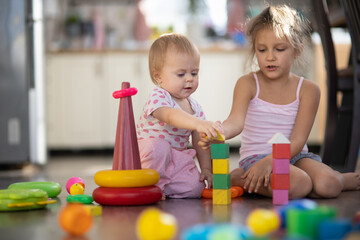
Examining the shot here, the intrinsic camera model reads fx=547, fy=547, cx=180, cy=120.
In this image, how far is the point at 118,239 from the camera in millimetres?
1055

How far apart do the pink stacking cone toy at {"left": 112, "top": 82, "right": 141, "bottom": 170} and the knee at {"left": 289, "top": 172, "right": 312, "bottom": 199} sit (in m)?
0.46

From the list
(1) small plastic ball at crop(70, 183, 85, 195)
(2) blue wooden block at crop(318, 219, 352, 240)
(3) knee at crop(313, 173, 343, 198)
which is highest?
(2) blue wooden block at crop(318, 219, 352, 240)

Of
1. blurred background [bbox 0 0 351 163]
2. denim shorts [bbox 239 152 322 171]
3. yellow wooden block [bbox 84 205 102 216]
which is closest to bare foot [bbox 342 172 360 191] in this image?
denim shorts [bbox 239 152 322 171]

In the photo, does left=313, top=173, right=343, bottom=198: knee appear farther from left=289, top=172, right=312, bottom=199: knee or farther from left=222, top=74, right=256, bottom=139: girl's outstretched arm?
left=222, top=74, right=256, bottom=139: girl's outstretched arm

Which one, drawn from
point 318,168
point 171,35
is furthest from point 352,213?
point 171,35

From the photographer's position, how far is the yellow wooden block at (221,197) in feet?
4.94

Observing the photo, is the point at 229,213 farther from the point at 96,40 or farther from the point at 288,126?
the point at 96,40

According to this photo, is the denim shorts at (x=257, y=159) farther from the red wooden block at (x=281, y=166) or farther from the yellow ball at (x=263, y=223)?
the yellow ball at (x=263, y=223)

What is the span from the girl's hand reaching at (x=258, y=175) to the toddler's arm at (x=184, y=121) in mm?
288

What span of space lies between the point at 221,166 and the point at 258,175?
0.23m

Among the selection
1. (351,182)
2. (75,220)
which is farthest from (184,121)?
(351,182)

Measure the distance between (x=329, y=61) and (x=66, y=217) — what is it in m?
1.63

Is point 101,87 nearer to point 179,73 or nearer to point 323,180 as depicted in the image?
point 179,73

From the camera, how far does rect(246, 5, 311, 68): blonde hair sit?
1.82 metres
